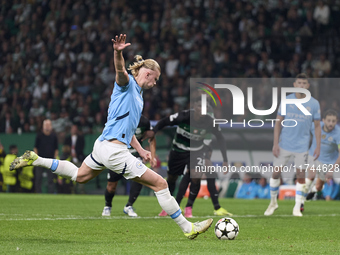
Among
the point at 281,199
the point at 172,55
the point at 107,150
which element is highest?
the point at 172,55

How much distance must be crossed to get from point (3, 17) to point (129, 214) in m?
18.0

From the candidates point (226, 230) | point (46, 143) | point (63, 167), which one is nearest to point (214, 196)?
point (226, 230)

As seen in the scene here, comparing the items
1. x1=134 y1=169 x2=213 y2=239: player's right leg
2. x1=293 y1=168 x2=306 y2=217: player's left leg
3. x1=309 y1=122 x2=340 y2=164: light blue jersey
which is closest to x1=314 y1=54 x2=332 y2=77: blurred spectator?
x1=309 y1=122 x2=340 y2=164: light blue jersey

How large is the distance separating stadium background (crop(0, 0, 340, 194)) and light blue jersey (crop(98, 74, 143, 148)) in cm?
1078

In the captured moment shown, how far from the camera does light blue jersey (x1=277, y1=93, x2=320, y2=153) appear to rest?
34.1 feet

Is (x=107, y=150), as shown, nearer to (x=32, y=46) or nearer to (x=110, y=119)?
(x=110, y=119)

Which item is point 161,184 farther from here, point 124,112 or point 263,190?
point 263,190

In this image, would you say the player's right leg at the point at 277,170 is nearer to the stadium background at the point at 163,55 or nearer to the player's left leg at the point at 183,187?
the player's left leg at the point at 183,187

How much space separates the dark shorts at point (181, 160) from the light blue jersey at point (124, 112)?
384 centimetres

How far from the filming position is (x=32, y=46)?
2353 cm

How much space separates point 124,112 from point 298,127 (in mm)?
5217

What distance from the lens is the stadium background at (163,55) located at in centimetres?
1838

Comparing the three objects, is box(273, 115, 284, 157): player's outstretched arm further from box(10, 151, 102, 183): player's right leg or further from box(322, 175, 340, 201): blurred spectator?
box(322, 175, 340, 201): blurred spectator

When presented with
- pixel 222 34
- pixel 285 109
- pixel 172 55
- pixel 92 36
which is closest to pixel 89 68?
pixel 92 36
